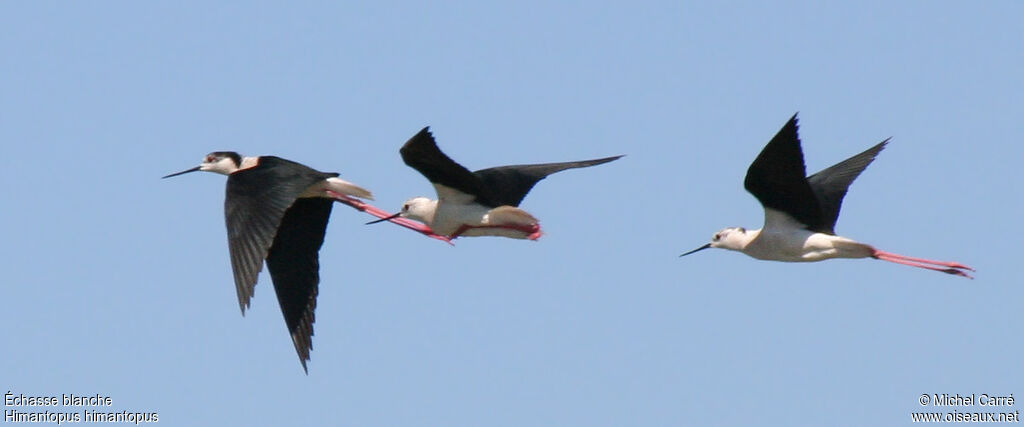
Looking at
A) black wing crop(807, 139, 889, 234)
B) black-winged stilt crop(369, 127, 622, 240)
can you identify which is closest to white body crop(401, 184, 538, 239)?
black-winged stilt crop(369, 127, 622, 240)

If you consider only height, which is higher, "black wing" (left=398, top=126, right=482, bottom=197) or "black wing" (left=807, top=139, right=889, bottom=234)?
"black wing" (left=398, top=126, right=482, bottom=197)

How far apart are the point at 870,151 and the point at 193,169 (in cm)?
572

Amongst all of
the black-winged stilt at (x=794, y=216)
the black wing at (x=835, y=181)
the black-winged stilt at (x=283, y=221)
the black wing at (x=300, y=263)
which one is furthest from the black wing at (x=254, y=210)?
the black wing at (x=835, y=181)

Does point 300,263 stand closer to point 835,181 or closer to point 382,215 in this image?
point 382,215

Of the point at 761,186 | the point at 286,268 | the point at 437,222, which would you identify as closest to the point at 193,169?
the point at 286,268

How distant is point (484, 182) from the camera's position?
1209 cm

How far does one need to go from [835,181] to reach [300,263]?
411 centimetres

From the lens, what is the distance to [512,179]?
40.3ft

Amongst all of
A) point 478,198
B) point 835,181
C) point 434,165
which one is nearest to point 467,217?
point 478,198

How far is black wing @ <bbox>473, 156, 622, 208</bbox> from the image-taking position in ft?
39.8

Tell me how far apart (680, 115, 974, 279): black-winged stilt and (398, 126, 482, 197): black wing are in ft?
6.20

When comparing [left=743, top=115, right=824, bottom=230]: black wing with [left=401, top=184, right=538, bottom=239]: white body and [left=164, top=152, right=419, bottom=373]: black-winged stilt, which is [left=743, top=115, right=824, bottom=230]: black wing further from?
[left=164, top=152, right=419, bottom=373]: black-winged stilt

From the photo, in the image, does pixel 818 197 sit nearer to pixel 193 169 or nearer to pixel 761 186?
pixel 761 186

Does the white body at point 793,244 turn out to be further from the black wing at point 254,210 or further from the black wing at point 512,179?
the black wing at point 254,210
